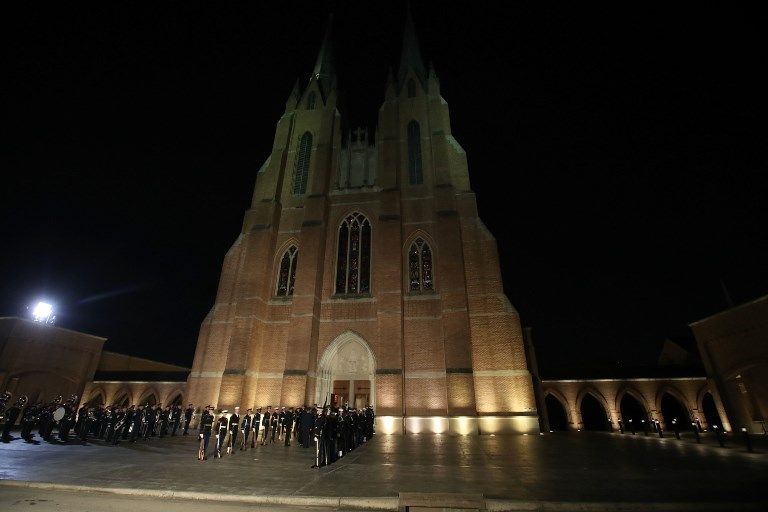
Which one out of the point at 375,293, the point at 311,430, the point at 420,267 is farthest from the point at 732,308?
the point at 311,430

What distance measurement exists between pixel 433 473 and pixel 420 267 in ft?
45.7

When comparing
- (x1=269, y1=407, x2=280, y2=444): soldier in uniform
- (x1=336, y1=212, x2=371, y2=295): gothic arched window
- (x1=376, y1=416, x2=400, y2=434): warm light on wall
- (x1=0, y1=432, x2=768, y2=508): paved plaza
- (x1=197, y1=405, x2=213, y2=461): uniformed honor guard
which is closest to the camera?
A: (x1=0, y1=432, x2=768, y2=508): paved plaza

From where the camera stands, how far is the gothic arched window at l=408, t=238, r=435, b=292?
19.8 meters

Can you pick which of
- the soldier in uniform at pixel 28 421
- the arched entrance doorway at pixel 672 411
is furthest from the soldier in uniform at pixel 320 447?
the arched entrance doorway at pixel 672 411

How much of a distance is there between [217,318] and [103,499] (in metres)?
15.9

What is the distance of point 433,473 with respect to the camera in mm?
6859

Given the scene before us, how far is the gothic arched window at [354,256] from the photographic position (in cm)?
2077

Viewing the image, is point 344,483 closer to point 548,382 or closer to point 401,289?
point 401,289

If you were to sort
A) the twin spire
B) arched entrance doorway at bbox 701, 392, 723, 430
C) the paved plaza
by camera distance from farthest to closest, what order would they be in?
the twin spire
arched entrance doorway at bbox 701, 392, 723, 430
the paved plaza

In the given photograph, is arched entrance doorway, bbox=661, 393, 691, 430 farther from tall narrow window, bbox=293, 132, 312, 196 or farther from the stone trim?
tall narrow window, bbox=293, 132, 312, 196

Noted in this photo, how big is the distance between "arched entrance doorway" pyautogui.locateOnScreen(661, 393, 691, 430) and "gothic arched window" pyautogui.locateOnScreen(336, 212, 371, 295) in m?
22.1

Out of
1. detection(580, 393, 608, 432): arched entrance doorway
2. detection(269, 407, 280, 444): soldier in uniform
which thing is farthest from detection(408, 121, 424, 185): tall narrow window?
detection(580, 393, 608, 432): arched entrance doorway

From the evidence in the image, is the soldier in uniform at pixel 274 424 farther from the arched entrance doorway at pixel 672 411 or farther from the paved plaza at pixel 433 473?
the arched entrance doorway at pixel 672 411

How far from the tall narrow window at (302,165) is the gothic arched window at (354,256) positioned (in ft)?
13.9
